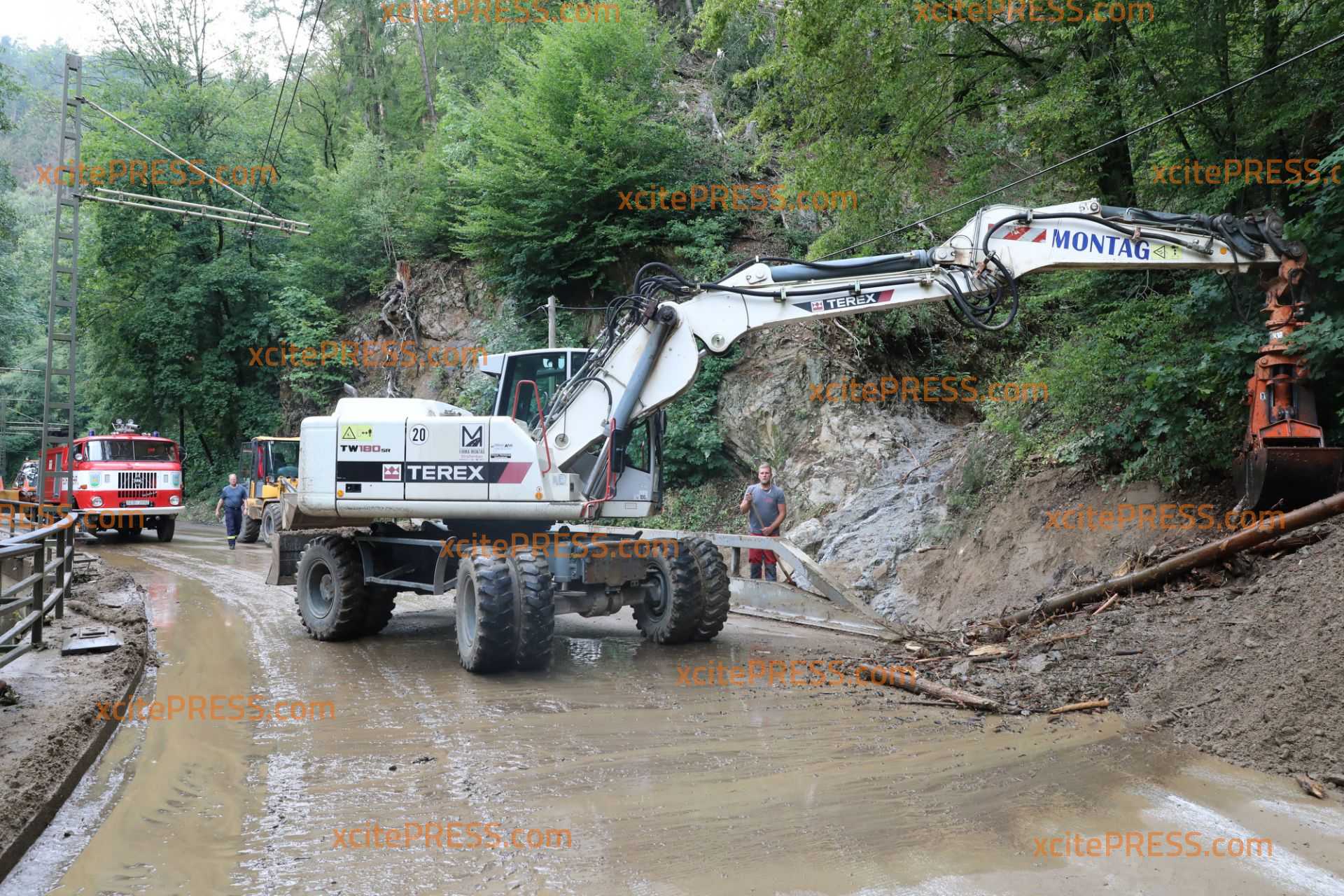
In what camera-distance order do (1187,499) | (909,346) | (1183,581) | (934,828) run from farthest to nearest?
(909,346) → (1187,499) → (1183,581) → (934,828)

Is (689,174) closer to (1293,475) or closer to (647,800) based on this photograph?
(1293,475)

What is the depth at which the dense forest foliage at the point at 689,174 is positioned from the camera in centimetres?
958

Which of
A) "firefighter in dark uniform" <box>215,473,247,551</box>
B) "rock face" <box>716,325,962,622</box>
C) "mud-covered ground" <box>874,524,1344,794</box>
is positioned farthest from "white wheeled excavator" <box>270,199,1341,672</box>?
"firefighter in dark uniform" <box>215,473,247,551</box>

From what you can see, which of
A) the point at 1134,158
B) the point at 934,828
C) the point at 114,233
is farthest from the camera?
the point at 114,233

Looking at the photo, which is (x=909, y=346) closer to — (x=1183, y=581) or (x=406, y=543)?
(x=1183, y=581)

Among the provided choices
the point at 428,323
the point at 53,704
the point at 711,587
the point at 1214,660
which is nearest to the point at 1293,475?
the point at 1214,660

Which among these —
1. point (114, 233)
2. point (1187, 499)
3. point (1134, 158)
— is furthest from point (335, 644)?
point (114, 233)

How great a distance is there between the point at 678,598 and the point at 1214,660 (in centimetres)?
452

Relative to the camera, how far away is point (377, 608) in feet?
33.2

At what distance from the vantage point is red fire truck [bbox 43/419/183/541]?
20547 mm

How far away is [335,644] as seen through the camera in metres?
9.87

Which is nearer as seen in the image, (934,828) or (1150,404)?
(934,828)

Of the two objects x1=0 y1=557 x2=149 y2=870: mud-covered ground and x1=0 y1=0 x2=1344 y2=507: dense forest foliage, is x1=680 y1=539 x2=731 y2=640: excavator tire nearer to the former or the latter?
x1=0 y1=0 x2=1344 y2=507: dense forest foliage

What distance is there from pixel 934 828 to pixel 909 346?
12.6m
